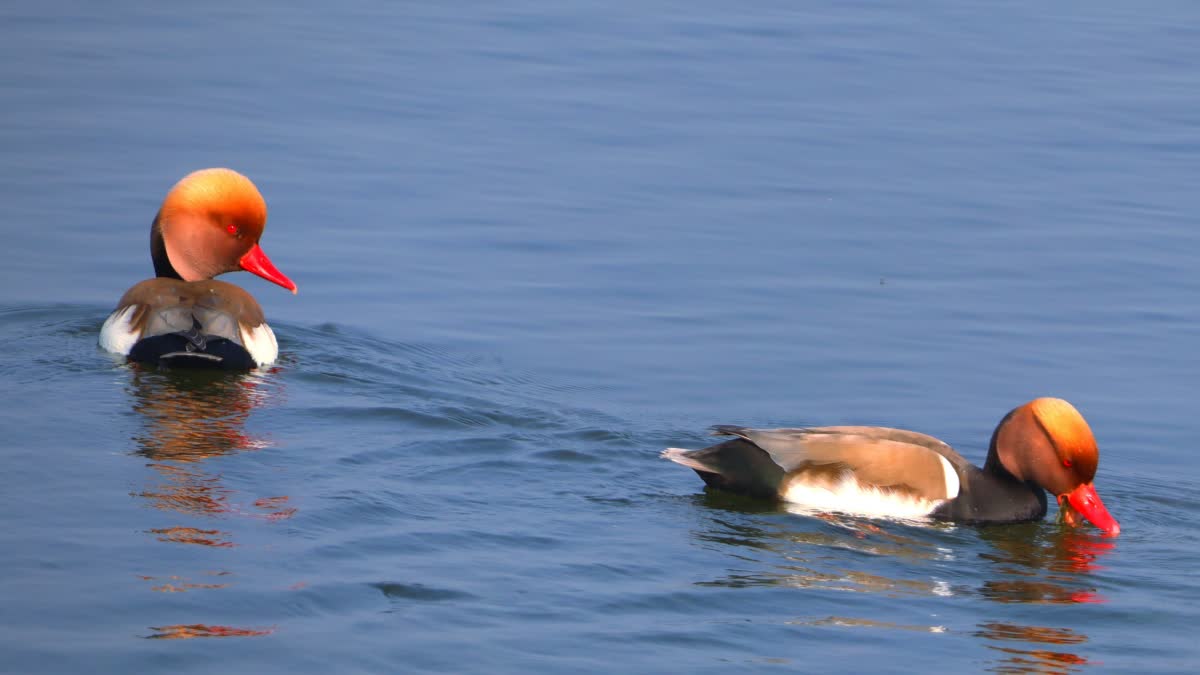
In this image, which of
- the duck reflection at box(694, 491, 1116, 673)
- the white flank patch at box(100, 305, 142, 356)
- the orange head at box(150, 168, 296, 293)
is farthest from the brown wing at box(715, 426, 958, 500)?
the orange head at box(150, 168, 296, 293)

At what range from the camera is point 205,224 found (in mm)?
10477

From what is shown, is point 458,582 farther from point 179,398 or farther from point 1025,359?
point 1025,359

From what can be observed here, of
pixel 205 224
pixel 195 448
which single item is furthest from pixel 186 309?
pixel 195 448

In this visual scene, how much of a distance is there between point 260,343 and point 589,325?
84.3 inches

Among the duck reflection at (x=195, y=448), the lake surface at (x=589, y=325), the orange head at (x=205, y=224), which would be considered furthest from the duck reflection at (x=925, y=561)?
the orange head at (x=205, y=224)

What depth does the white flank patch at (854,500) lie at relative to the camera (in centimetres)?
825

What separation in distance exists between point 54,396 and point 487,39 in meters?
9.94

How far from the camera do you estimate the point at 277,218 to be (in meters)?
12.9

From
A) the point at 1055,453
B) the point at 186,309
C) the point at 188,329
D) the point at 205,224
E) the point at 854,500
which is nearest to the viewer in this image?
the point at 854,500

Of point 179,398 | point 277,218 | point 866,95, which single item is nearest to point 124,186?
point 277,218

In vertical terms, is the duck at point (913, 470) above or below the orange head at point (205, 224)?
below

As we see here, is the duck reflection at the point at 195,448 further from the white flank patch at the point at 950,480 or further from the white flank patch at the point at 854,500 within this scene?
the white flank patch at the point at 950,480

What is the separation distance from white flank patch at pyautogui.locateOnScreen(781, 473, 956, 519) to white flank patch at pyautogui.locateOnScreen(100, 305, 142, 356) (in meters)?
3.57

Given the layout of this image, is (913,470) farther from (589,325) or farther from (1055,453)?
(589,325)
